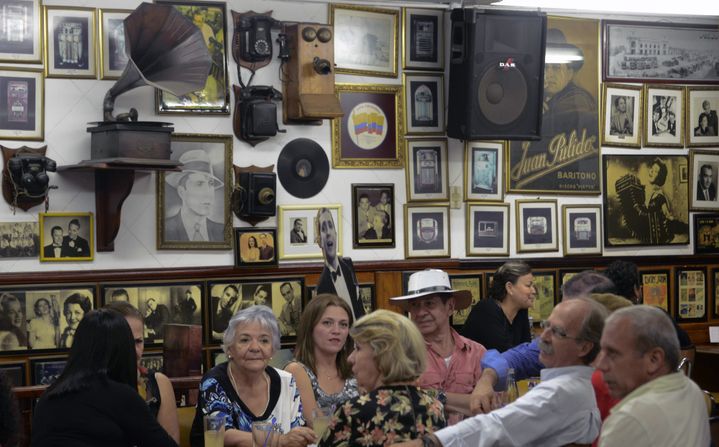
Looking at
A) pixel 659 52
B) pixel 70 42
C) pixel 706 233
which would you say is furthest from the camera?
pixel 706 233

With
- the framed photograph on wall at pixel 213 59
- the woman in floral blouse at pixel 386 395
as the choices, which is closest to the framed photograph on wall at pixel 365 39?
the framed photograph on wall at pixel 213 59

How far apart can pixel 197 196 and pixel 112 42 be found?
1.10 m

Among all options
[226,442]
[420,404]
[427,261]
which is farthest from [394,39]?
[420,404]

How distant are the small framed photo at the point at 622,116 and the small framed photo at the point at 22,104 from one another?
13.6ft

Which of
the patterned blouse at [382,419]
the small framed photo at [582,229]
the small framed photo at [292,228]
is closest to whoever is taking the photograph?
the patterned blouse at [382,419]

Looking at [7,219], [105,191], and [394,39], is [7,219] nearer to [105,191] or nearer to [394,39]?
[105,191]

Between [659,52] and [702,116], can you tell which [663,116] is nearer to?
[702,116]

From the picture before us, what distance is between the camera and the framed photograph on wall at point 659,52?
9.03 m

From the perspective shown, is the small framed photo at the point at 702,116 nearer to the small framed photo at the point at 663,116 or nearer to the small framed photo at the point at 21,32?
the small framed photo at the point at 663,116

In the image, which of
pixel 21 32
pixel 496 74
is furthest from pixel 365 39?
pixel 21 32

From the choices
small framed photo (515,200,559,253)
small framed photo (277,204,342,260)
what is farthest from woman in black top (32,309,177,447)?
small framed photo (515,200,559,253)

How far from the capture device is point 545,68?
346 inches

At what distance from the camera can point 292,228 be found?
26.2ft

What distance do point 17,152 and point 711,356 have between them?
5206 millimetres
